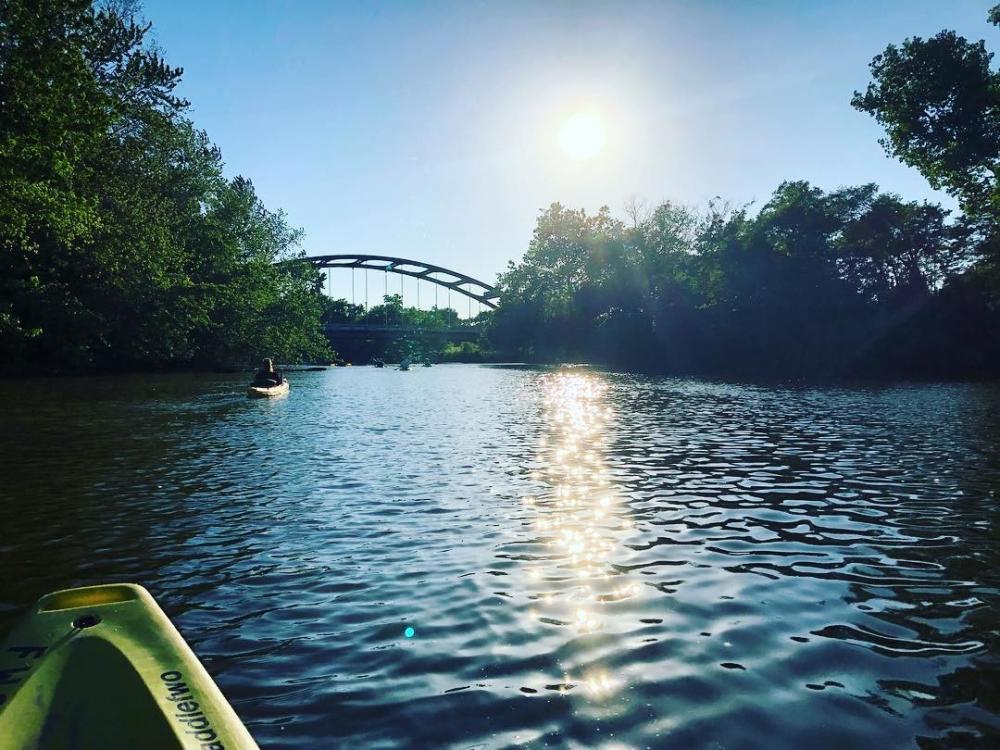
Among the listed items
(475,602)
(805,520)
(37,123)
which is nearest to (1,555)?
(475,602)

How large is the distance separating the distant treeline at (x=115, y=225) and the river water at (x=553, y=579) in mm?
12449

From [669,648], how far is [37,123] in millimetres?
26407

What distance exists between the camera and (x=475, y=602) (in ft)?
22.2

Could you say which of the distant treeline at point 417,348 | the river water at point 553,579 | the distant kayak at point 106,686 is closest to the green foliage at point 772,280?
the distant treeline at point 417,348

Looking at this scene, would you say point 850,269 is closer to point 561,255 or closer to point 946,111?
point 946,111

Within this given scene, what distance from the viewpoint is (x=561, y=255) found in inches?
4550

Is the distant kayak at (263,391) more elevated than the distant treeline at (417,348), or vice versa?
the distant treeline at (417,348)

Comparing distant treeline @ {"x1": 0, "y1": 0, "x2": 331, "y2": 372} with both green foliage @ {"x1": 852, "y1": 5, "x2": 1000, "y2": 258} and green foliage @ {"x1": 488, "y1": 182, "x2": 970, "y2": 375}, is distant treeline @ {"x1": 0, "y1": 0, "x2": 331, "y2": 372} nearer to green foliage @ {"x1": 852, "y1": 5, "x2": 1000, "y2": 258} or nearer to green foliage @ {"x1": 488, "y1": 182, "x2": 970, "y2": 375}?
green foliage @ {"x1": 852, "y1": 5, "x2": 1000, "y2": 258}

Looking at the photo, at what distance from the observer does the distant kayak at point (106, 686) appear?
333cm

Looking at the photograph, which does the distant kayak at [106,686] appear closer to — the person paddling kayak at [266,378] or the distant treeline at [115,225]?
the distant treeline at [115,225]

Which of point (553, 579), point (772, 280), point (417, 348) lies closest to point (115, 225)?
point (553, 579)

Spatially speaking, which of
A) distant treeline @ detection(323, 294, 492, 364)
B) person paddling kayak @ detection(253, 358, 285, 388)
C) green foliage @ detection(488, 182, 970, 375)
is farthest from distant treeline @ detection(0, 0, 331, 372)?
distant treeline @ detection(323, 294, 492, 364)

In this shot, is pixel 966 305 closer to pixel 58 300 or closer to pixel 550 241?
pixel 550 241

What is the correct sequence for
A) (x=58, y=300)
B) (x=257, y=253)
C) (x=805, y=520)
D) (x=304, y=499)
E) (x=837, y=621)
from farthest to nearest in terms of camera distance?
1. (x=257, y=253)
2. (x=58, y=300)
3. (x=304, y=499)
4. (x=805, y=520)
5. (x=837, y=621)
